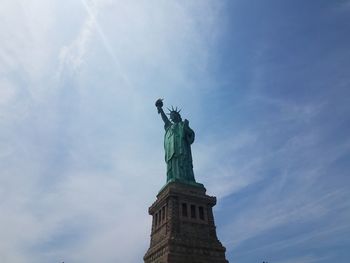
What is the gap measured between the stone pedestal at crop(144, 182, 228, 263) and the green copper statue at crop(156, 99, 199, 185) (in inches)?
70.5

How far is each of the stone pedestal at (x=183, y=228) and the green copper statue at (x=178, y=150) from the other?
5.87ft

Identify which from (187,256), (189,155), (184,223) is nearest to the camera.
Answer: (187,256)

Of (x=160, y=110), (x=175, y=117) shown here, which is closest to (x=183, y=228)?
(x=175, y=117)

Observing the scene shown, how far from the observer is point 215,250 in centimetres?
3142

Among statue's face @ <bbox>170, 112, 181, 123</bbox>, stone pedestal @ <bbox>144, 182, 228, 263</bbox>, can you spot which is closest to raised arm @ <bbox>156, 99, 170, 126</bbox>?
statue's face @ <bbox>170, 112, 181, 123</bbox>

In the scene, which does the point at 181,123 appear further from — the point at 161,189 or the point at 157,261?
the point at 157,261

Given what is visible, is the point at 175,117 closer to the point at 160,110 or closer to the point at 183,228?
the point at 160,110

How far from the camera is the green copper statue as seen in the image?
36.4 meters

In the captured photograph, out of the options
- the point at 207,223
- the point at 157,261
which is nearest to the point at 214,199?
the point at 207,223

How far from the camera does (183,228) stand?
31.9 metres

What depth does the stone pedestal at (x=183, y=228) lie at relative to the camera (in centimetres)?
2986

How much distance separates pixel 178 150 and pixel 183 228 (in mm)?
9009

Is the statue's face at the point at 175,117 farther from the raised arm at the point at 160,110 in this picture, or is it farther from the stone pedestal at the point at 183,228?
the stone pedestal at the point at 183,228

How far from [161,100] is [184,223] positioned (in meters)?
16.3
